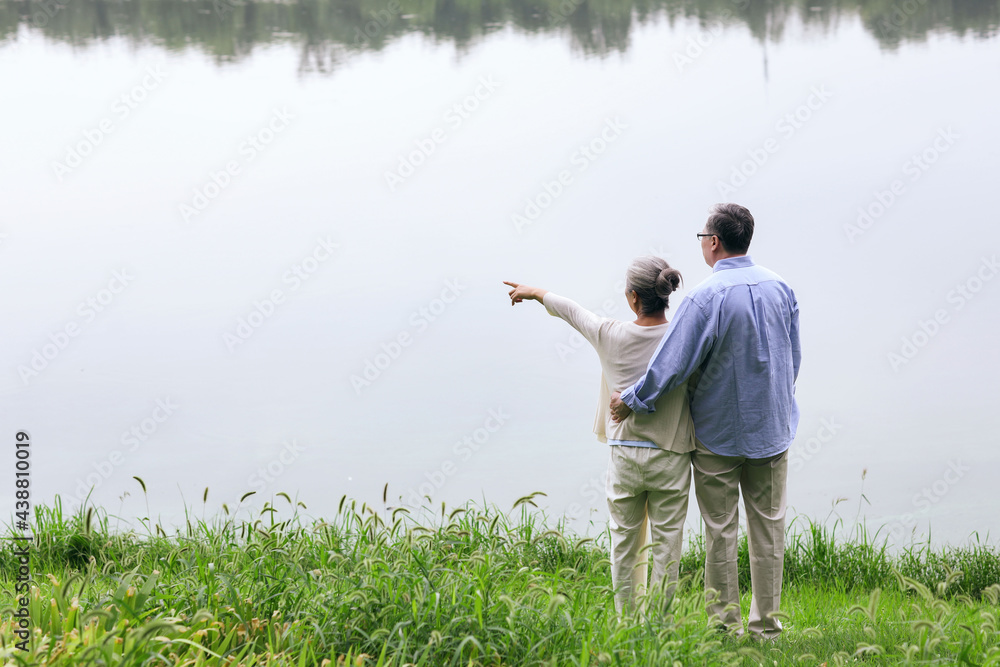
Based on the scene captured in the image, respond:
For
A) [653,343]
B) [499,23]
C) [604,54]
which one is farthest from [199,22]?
[653,343]

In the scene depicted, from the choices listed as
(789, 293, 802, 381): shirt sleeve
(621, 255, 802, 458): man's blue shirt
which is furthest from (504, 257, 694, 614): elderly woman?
(789, 293, 802, 381): shirt sleeve

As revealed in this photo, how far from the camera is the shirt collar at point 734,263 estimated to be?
12.2ft

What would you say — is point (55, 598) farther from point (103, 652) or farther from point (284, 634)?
point (284, 634)

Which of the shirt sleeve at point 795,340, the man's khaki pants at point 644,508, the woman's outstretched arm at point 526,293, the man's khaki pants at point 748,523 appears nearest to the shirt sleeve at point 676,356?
the man's khaki pants at point 644,508

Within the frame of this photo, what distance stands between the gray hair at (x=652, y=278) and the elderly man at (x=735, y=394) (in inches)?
3.9

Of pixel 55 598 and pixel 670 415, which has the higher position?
pixel 670 415

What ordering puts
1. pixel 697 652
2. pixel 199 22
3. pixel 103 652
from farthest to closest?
pixel 199 22 < pixel 697 652 < pixel 103 652

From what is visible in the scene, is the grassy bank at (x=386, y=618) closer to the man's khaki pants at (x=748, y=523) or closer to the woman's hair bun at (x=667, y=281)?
the man's khaki pants at (x=748, y=523)

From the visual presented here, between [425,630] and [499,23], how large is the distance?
13126 millimetres

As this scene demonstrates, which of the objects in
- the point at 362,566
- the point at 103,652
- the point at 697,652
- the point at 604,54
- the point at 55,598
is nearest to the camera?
the point at 103,652

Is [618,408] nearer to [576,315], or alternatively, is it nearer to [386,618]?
[576,315]

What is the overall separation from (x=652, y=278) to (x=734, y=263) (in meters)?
0.40

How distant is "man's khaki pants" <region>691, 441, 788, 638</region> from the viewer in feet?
12.2

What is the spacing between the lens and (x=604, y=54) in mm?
14055
